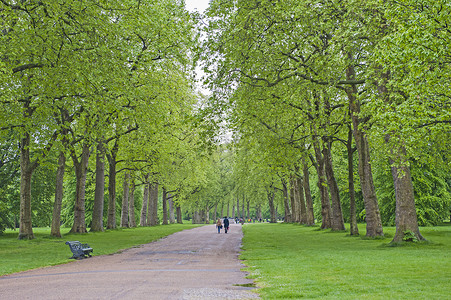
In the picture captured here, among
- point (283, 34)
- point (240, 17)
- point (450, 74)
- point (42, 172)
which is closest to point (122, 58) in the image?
point (240, 17)

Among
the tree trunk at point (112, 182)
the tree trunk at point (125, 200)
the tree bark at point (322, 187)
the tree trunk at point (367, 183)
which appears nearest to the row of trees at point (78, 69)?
the tree trunk at point (112, 182)

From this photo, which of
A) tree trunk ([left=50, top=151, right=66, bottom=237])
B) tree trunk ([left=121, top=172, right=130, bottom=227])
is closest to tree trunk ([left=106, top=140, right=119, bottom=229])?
tree trunk ([left=121, top=172, right=130, bottom=227])

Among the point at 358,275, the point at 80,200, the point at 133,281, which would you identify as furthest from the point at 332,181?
the point at 133,281

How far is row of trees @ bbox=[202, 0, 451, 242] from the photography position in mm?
13398

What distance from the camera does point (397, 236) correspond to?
63.9 ft

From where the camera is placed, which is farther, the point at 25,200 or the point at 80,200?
the point at 80,200

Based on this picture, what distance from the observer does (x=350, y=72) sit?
81.9 feet

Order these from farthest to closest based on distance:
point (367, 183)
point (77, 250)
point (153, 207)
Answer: point (153, 207) < point (367, 183) < point (77, 250)

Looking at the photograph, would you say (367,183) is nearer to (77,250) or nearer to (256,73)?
(256,73)

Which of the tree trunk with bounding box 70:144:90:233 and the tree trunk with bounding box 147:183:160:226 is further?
the tree trunk with bounding box 147:183:160:226

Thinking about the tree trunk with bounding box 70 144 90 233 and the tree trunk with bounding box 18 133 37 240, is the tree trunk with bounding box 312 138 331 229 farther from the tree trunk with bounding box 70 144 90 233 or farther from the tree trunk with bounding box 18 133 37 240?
the tree trunk with bounding box 18 133 37 240

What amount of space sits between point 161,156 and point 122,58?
66.8 ft

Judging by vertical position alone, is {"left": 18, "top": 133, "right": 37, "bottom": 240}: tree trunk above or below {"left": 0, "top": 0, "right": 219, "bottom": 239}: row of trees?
below

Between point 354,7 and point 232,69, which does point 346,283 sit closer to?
point 354,7
